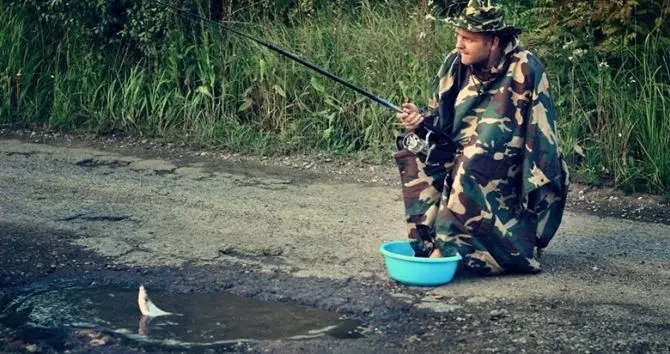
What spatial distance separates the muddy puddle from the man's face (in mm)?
1433

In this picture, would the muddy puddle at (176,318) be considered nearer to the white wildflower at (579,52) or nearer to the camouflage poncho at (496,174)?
the camouflage poncho at (496,174)

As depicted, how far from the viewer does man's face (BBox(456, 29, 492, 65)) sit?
557 cm

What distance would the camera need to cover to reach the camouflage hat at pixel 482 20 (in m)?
5.50

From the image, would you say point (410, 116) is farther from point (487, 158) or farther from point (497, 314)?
point (497, 314)

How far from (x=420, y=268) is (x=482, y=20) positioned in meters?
1.22

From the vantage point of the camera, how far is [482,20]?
5508 mm

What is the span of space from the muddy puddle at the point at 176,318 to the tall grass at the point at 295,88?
3198 mm

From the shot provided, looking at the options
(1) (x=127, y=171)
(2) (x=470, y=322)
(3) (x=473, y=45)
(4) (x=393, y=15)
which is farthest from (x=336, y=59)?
(2) (x=470, y=322)

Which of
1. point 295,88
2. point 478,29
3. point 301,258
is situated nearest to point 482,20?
point 478,29

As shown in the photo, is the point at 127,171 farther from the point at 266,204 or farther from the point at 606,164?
the point at 606,164

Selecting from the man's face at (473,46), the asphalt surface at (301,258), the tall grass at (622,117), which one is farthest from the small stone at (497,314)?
the tall grass at (622,117)

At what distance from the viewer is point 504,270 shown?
227 inches

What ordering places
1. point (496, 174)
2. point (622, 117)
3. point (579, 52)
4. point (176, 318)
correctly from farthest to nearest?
point (579, 52) → point (622, 117) → point (496, 174) → point (176, 318)

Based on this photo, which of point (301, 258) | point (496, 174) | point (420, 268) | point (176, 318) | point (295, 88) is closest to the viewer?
point (176, 318)
